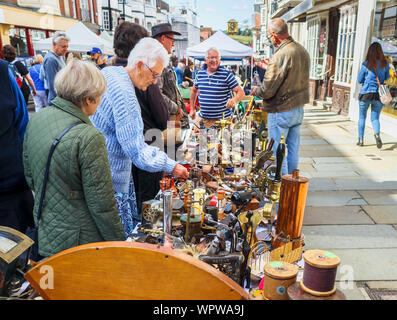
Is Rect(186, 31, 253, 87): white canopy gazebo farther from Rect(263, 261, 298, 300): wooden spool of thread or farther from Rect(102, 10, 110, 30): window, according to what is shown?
Rect(102, 10, 110, 30): window

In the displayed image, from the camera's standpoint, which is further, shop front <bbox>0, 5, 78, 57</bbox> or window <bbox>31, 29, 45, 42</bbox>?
window <bbox>31, 29, 45, 42</bbox>

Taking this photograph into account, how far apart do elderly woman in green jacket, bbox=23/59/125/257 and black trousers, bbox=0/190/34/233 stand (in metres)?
0.52

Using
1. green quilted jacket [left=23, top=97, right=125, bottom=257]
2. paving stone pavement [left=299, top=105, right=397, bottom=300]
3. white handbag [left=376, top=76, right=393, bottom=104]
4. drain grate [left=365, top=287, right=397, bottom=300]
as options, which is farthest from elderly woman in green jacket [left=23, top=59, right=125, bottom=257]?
white handbag [left=376, top=76, right=393, bottom=104]

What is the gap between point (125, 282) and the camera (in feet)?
2.92

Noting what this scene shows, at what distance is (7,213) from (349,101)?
9.35 metres

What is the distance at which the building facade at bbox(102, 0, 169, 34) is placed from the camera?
113ft

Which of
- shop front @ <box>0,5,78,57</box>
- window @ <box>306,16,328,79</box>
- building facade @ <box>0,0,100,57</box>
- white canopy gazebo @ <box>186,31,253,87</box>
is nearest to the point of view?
white canopy gazebo @ <box>186,31,253,87</box>

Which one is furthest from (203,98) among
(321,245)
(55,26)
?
(55,26)

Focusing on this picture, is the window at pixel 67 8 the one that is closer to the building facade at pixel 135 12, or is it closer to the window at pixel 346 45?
the building facade at pixel 135 12

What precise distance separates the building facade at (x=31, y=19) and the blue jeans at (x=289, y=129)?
51.3ft

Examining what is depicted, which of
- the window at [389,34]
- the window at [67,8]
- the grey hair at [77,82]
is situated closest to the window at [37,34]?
the window at [67,8]

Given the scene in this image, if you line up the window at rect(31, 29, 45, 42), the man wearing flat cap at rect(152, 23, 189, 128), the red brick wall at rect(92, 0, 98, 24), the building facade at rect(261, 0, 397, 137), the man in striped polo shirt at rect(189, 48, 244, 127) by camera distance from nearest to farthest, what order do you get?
the man wearing flat cap at rect(152, 23, 189, 128), the man in striped polo shirt at rect(189, 48, 244, 127), the building facade at rect(261, 0, 397, 137), the window at rect(31, 29, 45, 42), the red brick wall at rect(92, 0, 98, 24)

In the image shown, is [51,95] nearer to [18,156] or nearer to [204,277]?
[18,156]

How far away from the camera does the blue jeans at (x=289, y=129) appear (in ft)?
11.3
